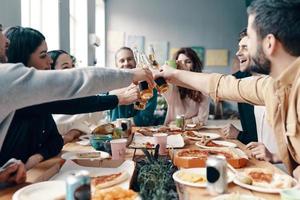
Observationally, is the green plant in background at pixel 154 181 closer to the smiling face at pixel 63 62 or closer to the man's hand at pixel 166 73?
the man's hand at pixel 166 73

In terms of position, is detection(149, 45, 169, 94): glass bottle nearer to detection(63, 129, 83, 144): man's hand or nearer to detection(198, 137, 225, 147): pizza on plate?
detection(198, 137, 225, 147): pizza on plate

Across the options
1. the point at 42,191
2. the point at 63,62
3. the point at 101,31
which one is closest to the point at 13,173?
the point at 42,191

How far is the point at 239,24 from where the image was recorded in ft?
20.2

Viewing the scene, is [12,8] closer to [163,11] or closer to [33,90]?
[33,90]

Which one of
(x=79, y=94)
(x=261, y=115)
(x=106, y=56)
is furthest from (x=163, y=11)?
(x=79, y=94)

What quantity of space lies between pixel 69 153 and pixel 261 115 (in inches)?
45.9

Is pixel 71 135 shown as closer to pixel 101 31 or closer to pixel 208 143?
pixel 208 143

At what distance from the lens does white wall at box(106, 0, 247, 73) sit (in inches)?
243

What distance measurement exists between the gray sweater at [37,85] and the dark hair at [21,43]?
68cm

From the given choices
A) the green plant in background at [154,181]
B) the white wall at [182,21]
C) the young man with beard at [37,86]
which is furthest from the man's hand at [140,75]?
the white wall at [182,21]

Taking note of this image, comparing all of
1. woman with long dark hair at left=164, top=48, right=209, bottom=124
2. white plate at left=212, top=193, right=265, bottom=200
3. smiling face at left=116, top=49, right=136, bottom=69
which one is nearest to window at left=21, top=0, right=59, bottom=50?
smiling face at left=116, top=49, right=136, bottom=69

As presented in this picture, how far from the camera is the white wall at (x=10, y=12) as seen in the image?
1984 millimetres

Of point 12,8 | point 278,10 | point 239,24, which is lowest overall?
point 278,10

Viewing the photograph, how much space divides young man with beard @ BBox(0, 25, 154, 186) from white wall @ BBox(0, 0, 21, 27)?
3.33 feet
